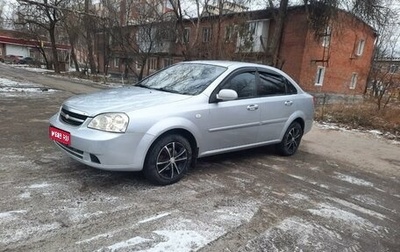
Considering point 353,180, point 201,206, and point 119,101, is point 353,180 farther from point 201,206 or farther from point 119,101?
point 119,101

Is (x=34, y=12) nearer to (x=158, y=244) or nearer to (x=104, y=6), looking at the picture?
(x=104, y=6)

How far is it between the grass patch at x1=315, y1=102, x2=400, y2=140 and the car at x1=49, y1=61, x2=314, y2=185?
552 cm

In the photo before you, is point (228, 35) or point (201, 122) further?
point (228, 35)

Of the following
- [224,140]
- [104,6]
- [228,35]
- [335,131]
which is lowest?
[335,131]

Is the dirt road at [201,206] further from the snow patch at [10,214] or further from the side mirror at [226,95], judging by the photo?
the side mirror at [226,95]

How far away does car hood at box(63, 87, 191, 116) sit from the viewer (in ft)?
12.7

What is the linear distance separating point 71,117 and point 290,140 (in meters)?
3.81

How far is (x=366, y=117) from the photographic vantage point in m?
10.8

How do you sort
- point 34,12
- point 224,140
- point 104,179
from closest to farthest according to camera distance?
point 104,179 → point 224,140 → point 34,12

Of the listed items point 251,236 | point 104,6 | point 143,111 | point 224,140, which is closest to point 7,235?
point 143,111

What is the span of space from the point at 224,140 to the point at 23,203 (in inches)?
102

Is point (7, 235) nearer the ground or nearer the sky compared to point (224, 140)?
nearer the ground

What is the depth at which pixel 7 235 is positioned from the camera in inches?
111

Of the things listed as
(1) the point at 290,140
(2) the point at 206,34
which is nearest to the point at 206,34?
(2) the point at 206,34
